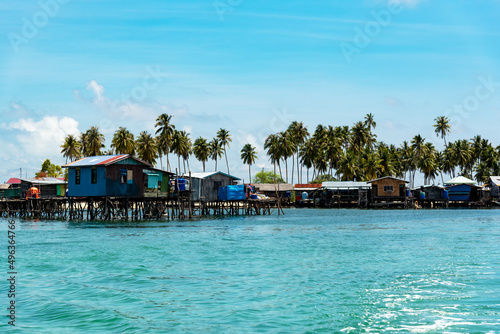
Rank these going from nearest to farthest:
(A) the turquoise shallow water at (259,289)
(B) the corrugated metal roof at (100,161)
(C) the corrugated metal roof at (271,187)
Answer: (A) the turquoise shallow water at (259,289)
(B) the corrugated metal roof at (100,161)
(C) the corrugated metal roof at (271,187)

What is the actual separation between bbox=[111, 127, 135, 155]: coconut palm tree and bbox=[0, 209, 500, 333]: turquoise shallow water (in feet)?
237

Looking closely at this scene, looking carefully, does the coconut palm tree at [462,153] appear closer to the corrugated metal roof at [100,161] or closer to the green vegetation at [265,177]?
the green vegetation at [265,177]

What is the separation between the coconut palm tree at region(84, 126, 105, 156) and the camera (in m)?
107

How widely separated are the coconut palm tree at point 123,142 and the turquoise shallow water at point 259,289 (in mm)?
72272

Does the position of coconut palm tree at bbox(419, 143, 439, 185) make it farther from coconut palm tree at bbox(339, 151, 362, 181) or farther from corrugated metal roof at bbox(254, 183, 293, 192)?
corrugated metal roof at bbox(254, 183, 293, 192)

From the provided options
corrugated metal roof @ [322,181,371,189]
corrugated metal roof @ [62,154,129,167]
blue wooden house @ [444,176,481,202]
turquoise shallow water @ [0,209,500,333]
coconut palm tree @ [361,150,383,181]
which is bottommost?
turquoise shallow water @ [0,209,500,333]

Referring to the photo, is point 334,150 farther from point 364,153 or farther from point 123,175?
point 123,175

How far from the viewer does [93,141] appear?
4215 inches

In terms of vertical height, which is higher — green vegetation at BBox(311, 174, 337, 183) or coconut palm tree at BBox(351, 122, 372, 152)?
coconut palm tree at BBox(351, 122, 372, 152)

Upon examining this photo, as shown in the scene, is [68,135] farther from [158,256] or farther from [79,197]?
[158,256]

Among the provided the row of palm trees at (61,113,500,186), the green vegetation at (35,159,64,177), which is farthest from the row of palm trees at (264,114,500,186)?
the green vegetation at (35,159,64,177)

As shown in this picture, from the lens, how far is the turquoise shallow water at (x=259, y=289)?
14008 millimetres

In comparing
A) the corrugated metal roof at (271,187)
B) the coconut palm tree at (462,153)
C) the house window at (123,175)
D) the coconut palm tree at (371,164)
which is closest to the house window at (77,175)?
the house window at (123,175)

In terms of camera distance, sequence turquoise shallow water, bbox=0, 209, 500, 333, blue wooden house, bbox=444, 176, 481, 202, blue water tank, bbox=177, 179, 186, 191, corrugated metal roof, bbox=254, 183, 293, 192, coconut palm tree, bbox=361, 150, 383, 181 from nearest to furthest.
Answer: turquoise shallow water, bbox=0, 209, 500, 333
blue water tank, bbox=177, 179, 186, 191
blue wooden house, bbox=444, 176, 481, 202
coconut palm tree, bbox=361, 150, 383, 181
corrugated metal roof, bbox=254, 183, 293, 192
